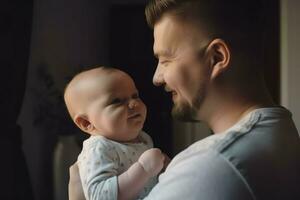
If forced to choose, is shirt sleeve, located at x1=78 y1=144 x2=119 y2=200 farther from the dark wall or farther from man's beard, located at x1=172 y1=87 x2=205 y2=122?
the dark wall

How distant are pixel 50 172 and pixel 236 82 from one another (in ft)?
2.27

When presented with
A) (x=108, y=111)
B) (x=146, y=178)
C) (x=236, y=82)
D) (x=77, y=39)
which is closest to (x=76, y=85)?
(x=108, y=111)

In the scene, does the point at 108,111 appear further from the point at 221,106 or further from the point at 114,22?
the point at 114,22

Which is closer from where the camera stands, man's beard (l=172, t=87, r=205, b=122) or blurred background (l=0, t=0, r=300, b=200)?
man's beard (l=172, t=87, r=205, b=122)

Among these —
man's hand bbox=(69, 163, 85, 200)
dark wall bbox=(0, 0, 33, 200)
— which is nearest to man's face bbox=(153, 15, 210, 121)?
man's hand bbox=(69, 163, 85, 200)

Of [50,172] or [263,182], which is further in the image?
[50,172]

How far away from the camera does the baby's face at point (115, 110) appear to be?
730 mm

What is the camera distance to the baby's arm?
680 mm

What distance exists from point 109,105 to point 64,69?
0.43m

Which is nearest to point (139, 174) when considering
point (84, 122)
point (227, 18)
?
point (84, 122)

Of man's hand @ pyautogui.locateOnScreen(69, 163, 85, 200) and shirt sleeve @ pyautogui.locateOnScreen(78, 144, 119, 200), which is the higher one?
shirt sleeve @ pyautogui.locateOnScreen(78, 144, 119, 200)

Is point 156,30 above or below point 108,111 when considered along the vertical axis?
above

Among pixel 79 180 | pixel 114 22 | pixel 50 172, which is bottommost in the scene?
pixel 50 172

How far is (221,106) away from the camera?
576 millimetres
